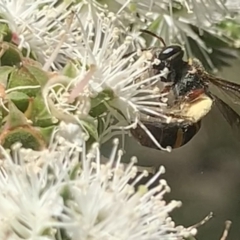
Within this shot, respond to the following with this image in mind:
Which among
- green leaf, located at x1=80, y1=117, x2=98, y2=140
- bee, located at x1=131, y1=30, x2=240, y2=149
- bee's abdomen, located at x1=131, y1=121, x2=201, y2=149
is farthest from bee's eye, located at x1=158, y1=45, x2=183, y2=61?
green leaf, located at x1=80, y1=117, x2=98, y2=140

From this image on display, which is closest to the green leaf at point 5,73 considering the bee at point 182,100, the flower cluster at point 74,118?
the flower cluster at point 74,118

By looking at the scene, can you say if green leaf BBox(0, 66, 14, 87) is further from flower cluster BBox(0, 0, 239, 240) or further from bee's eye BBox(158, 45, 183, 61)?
bee's eye BBox(158, 45, 183, 61)

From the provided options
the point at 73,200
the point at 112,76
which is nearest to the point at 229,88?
the point at 112,76

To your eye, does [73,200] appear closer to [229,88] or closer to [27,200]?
[27,200]

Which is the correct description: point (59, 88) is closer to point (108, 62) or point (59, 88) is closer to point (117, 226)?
point (108, 62)

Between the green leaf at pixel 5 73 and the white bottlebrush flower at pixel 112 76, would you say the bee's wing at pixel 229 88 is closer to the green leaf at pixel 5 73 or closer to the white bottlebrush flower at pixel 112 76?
the white bottlebrush flower at pixel 112 76

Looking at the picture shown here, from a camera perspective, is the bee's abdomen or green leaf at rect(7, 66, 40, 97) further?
the bee's abdomen

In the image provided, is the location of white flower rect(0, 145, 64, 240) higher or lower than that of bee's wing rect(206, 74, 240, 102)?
lower

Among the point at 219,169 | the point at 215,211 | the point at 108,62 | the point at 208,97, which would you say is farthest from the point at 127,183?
the point at 219,169
